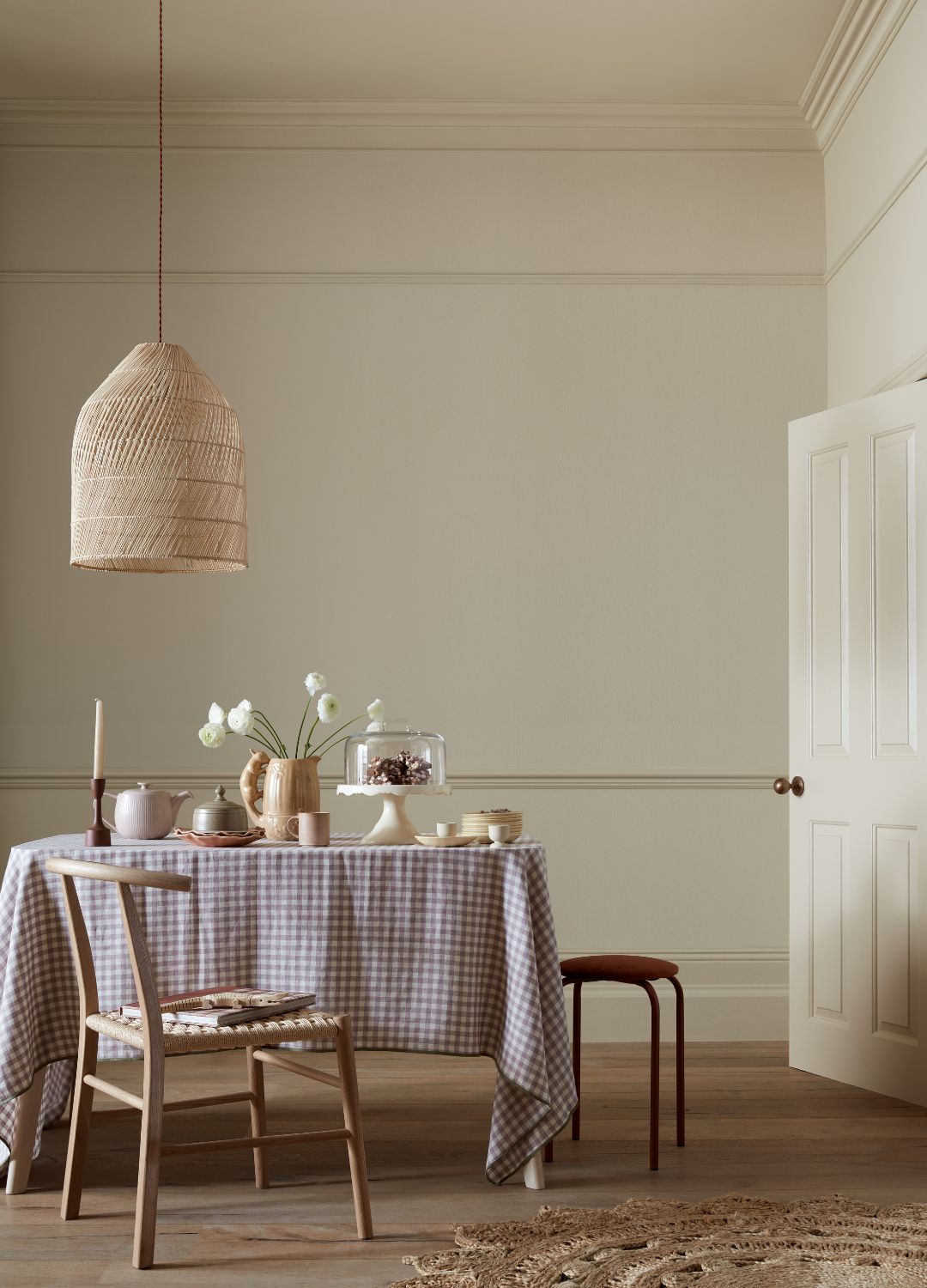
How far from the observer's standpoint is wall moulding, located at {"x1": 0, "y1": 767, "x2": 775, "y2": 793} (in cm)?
455

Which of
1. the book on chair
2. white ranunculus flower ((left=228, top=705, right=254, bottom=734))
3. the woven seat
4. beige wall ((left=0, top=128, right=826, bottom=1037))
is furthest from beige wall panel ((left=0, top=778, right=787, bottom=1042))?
the woven seat

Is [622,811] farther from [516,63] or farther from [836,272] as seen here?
[516,63]

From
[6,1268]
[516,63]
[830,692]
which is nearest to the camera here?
[6,1268]

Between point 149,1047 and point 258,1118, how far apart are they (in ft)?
1.97

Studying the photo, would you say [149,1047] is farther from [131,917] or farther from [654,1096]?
[654,1096]

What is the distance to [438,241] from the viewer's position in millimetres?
4676

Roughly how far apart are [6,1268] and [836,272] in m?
4.07

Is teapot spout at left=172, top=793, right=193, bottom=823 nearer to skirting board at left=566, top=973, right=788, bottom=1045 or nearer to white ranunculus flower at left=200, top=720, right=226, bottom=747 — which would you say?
white ranunculus flower at left=200, top=720, right=226, bottom=747

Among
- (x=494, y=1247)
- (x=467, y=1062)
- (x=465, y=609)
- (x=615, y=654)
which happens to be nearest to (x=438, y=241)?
(x=465, y=609)

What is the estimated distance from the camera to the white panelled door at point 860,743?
3.63 meters

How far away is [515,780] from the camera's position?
4.58m

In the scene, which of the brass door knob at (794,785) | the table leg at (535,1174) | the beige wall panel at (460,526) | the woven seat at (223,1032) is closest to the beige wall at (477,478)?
the beige wall panel at (460,526)

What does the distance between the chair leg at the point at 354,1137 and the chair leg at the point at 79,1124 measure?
1.75 ft

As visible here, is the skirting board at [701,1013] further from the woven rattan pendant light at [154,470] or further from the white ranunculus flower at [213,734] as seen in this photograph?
the woven rattan pendant light at [154,470]
